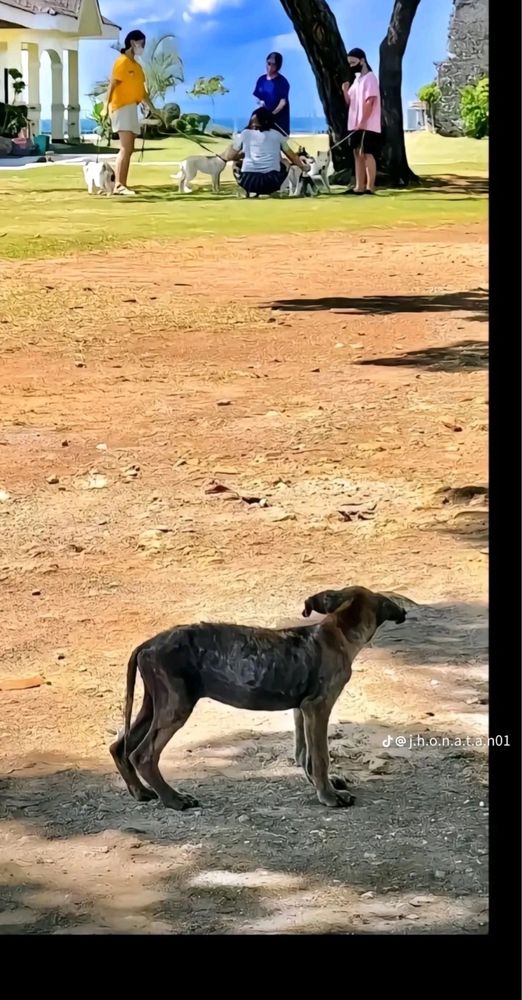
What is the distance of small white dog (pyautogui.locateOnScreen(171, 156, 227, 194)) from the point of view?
2316mm

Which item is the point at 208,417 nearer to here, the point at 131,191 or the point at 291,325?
the point at 291,325

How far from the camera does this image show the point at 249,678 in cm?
208

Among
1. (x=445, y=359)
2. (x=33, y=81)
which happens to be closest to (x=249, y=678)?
(x=445, y=359)

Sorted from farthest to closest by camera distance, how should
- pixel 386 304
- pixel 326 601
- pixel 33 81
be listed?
1. pixel 386 304
2. pixel 33 81
3. pixel 326 601

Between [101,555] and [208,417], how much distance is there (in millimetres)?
303

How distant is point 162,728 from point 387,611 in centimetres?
40

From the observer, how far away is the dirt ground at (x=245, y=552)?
2115 millimetres

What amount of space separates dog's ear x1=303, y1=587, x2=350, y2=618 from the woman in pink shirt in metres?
0.72

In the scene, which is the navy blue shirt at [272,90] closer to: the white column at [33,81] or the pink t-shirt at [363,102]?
the pink t-shirt at [363,102]

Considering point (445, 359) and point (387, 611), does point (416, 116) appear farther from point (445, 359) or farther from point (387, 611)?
point (387, 611)

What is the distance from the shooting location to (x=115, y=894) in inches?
82.0

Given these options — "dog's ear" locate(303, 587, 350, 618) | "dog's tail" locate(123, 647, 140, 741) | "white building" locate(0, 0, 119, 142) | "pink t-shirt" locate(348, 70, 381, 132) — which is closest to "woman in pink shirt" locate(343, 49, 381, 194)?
"pink t-shirt" locate(348, 70, 381, 132)

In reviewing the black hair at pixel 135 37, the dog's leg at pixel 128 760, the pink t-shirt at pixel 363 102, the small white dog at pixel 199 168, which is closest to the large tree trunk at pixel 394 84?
the pink t-shirt at pixel 363 102
